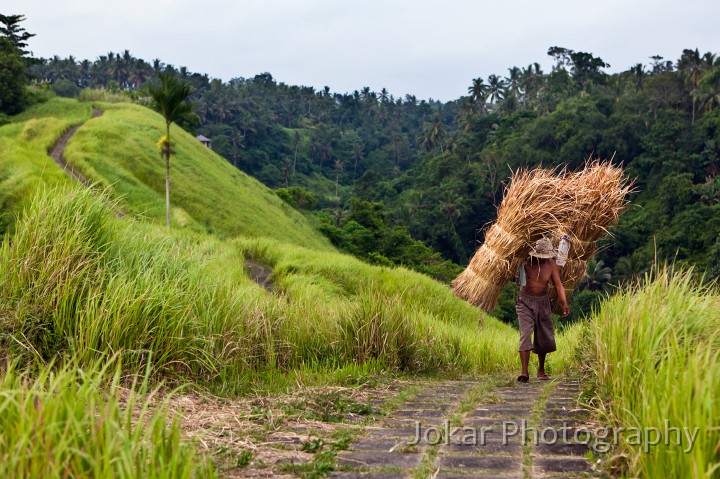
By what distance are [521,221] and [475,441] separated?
4747 mm

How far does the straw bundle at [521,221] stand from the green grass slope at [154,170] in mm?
15410

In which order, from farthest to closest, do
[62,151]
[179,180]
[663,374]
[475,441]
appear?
[179,180], [62,151], [475,441], [663,374]

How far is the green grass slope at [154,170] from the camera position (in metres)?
24.6

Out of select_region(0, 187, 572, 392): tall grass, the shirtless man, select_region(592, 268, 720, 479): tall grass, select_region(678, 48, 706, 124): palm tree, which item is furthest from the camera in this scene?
select_region(678, 48, 706, 124): palm tree

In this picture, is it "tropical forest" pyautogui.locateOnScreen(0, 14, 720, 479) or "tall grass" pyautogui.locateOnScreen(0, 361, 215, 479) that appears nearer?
"tall grass" pyautogui.locateOnScreen(0, 361, 215, 479)

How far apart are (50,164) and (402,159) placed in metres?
79.2

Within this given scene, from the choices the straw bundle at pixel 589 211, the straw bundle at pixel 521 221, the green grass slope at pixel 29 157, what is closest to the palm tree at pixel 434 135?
the green grass slope at pixel 29 157

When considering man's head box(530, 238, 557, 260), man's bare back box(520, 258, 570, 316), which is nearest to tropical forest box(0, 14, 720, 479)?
man's bare back box(520, 258, 570, 316)

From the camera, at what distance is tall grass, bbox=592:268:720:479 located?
8.23ft

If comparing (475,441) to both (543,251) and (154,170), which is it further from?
(154,170)

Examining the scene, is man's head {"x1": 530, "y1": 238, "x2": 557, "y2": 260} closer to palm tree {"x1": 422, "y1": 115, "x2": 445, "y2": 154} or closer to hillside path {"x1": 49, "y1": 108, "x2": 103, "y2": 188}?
hillside path {"x1": 49, "y1": 108, "x2": 103, "y2": 188}

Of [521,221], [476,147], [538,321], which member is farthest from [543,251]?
[476,147]

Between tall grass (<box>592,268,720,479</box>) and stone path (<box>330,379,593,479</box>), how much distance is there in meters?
0.27

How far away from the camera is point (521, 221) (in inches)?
309
